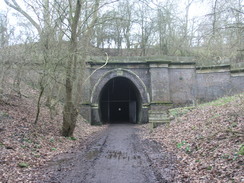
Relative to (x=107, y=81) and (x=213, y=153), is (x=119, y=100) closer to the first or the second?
(x=107, y=81)

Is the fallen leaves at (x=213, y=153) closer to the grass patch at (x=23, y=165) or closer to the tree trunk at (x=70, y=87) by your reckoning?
the grass patch at (x=23, y=165)

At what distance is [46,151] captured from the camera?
781 centimetres

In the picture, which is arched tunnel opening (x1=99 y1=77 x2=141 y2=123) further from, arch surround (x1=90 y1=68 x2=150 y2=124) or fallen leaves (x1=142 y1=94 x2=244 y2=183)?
fallen leaves (x1=142 y1=94 x2=244 y2=183)

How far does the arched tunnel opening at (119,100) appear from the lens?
23.0 metres

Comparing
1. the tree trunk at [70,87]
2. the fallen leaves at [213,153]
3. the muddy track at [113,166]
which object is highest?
the tree trunk at [70,87]

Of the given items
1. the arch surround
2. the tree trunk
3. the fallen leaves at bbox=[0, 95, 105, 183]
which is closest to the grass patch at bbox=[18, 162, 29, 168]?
the fallen leaves at bbox=[0, 95, 105, 183]

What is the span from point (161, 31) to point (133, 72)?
912cm

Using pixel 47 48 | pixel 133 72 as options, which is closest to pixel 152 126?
pixel 133 72

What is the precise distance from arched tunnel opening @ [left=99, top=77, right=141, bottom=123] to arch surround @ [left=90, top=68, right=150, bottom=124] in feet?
6.51

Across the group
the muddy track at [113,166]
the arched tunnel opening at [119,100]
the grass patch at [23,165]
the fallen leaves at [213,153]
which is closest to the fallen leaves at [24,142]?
the grass patch at [23,165]

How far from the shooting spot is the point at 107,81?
63.4ft

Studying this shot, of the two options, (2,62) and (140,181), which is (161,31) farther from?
(140,181)

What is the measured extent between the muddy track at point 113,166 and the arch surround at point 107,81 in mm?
10593

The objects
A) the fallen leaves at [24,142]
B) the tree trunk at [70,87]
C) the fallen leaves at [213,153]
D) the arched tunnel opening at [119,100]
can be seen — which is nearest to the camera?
the fallen leaves at [213,153]
